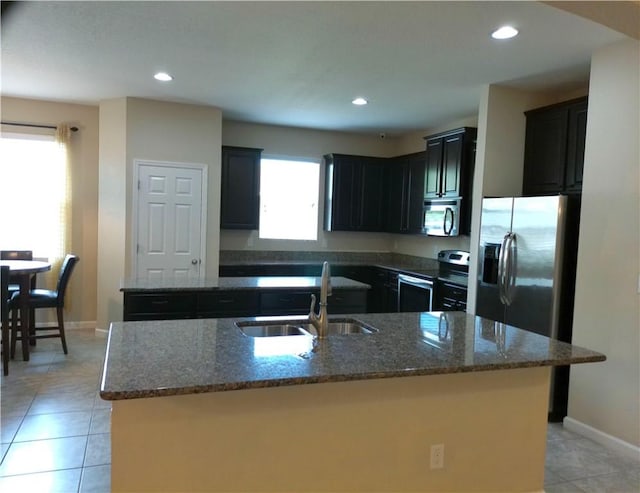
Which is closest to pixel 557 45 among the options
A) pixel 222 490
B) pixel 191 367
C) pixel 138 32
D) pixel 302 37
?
pixel 302 37

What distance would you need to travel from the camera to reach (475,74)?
3900 millimetres

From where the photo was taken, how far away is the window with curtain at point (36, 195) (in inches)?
213

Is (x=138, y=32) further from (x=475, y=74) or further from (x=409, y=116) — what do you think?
(x=409, y=116)

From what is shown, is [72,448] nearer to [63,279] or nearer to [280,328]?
[280,328]

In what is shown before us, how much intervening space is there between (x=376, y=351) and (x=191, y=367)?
775 millimetres

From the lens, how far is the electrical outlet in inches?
82.5

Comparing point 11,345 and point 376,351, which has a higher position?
point 376,351

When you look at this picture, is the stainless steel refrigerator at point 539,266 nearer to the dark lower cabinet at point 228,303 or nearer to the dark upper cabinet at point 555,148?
the dark upper cabinet at point 555,148

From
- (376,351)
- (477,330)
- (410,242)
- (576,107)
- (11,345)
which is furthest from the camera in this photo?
(410,242)

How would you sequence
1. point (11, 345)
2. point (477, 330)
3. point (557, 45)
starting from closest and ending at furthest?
point (477, 330), point (557, 45), point (11, 345)

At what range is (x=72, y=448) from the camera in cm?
283

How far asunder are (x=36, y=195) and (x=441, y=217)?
4.75 meters

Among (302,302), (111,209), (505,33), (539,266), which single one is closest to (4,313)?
(111,209)

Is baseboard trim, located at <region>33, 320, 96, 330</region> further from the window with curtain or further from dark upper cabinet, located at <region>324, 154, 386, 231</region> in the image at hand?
dark upper cabinet, located at <region>324, 154, 386, 231</region>
